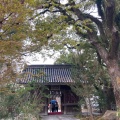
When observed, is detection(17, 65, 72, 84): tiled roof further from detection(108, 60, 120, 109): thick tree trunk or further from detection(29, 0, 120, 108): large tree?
detection(108, 60, 120, 109): thick tree trunk

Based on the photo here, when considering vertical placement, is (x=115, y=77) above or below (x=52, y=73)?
below

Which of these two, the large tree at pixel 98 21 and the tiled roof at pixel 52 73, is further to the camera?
the tiled roof at pixel 52 73

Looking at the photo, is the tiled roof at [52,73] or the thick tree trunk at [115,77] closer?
the thick tree trunk at [115,77]

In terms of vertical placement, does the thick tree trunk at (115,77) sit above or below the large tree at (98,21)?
below

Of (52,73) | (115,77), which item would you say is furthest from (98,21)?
(52,73)

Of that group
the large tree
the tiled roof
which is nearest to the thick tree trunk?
the large tree

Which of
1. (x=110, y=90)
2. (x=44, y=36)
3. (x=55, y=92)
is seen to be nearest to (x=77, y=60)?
(x=110, y=90)

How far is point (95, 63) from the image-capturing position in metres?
14.4

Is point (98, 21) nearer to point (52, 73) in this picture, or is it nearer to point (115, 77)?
point (115, 77)

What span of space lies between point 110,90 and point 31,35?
1023cm

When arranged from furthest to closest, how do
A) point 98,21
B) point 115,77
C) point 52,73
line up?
point 52,73 → point 98,21 → point 115,77

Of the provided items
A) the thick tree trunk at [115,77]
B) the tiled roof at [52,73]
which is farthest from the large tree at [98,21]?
the tiled roof at [52,73]

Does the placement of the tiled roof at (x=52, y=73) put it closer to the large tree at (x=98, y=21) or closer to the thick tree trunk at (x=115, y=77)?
the large tree at (x=98, y=21)

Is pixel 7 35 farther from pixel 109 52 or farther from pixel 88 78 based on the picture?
pixel 88 78
